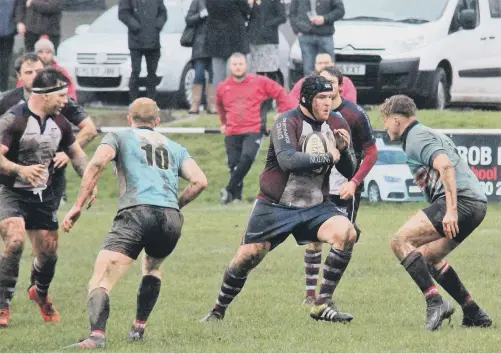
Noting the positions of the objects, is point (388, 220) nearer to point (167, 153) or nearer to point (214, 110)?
point (214, 110)

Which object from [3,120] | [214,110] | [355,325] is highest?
[3,120]

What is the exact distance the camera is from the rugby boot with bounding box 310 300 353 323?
1142 cm

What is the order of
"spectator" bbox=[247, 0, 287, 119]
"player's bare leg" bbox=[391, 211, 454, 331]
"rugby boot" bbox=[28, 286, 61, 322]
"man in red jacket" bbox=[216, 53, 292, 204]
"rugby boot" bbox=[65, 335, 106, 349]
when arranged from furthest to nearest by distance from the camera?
"spectator" bbox=[247, 0, 287, 119] → "man in red jacket" bbox=[216, 53, 292, 204] → "rugby boot" bbox=[28, 286, 61, 322] → "player's bare leg" bbox=[391, 211, 454, 331] → "rugby boot" bbox=[65, 335, 106, 349]

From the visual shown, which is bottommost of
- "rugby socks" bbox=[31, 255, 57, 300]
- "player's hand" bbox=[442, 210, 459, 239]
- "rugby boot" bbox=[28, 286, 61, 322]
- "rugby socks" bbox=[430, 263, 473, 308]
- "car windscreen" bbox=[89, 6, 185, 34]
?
"car windscreen" bbox=[89, 6, 185, 34]

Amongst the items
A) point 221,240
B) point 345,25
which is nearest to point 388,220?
point 221,240

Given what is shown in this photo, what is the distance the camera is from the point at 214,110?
2255 centimetres

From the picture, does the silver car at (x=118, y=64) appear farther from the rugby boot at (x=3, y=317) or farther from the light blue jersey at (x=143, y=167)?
the light blue jersey at (x=143, y=167)

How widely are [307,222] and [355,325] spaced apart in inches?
36.1

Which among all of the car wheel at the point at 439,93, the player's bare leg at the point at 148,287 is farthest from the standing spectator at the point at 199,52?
the player's bare leg at the point at 148,287

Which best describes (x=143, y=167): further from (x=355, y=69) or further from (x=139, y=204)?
(x=355, y=69)

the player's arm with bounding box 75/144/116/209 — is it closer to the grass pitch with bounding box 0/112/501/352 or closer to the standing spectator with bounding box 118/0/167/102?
the grass pitch with bounding box 0/112/501/352

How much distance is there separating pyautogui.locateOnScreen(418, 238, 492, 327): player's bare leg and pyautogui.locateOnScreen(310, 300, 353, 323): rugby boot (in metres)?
0.77

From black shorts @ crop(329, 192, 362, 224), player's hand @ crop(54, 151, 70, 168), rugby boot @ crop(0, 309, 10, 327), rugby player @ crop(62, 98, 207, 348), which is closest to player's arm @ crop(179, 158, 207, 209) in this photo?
rugby player @ crop(62, 98, 207, 348)

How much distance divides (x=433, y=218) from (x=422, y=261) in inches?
13.3
